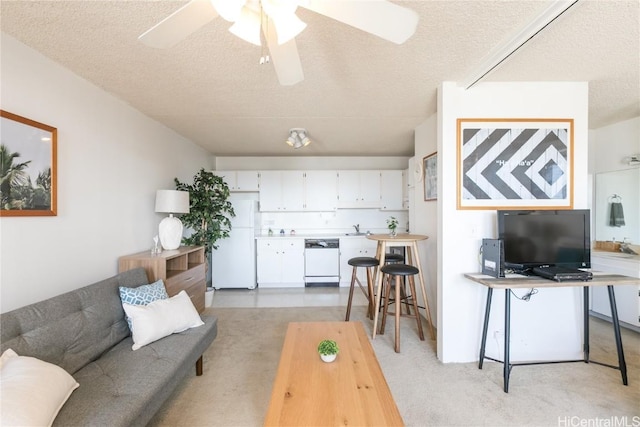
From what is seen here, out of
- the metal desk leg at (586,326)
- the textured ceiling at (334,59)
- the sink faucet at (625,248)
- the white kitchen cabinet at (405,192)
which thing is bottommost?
the metal desk leg at (586,326)

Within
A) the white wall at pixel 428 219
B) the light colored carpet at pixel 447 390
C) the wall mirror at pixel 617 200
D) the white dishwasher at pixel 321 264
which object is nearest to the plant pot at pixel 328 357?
the light colored carpet at pixel 447 390

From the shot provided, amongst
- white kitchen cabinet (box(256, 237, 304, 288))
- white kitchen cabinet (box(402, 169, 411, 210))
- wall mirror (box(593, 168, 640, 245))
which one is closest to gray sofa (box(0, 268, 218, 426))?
white kitchen cabinet (box(256, 237, 304, 288))

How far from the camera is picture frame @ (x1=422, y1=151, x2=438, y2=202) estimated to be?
2.89m

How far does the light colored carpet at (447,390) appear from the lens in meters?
1.71

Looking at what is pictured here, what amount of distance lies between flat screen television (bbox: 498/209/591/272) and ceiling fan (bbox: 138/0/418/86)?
5.83 ft

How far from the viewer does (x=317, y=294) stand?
169 inches

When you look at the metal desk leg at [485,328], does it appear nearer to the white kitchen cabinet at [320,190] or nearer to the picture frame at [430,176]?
the picture frame at [430,176]

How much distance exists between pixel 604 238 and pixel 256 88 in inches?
178

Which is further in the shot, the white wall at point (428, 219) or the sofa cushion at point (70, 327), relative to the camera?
the white wall at point (428, 219)

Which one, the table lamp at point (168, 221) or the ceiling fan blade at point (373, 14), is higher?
the ceiling fan blade at point (373, 14)

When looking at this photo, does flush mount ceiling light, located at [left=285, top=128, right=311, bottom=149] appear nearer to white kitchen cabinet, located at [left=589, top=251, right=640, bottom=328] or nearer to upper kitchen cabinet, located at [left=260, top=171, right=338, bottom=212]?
upper kitchen cabinet, located at [left=260, top=171, right=338, bottom=212]

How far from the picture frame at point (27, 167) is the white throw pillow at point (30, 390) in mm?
932

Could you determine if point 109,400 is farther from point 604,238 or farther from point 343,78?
point 604,238

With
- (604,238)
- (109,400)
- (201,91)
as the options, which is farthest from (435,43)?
(604,238)
